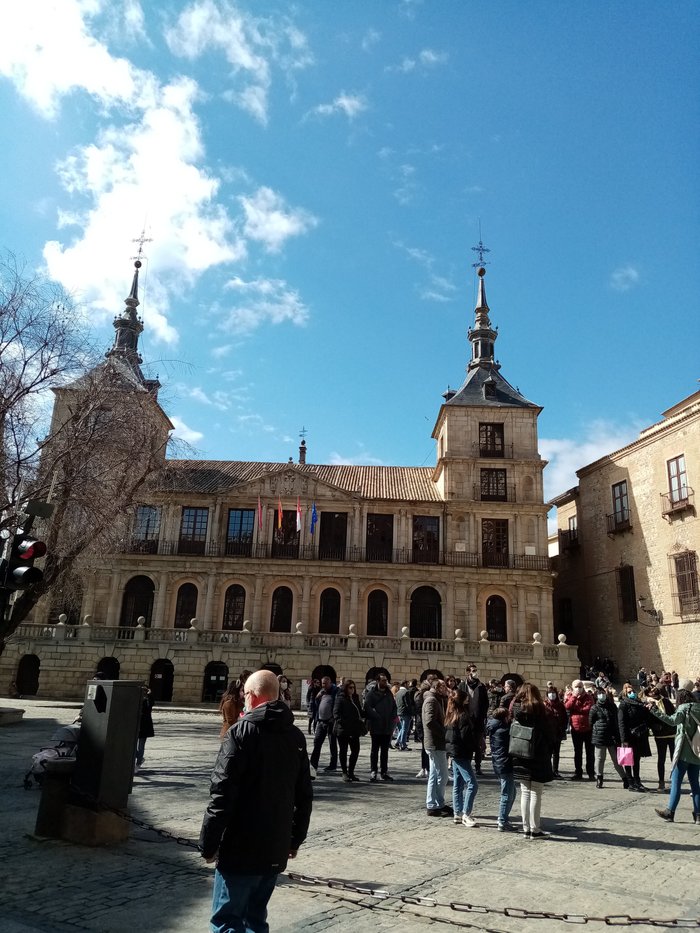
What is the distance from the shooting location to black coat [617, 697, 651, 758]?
1076cm

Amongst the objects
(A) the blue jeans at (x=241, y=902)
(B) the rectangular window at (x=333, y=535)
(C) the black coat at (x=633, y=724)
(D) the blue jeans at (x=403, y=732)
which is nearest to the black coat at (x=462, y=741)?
(C) the black coat at (x=633, y=724)

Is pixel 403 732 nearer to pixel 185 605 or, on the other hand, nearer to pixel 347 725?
pixel 347 725

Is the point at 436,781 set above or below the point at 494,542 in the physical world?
below

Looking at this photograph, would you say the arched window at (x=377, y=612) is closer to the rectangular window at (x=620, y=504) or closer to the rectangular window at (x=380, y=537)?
the rectangular window at (x=380, y=537)

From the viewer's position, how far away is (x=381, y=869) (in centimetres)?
592

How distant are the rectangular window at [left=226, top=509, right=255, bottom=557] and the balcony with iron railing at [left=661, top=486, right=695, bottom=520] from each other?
66.6ft

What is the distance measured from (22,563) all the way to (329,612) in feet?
93.1

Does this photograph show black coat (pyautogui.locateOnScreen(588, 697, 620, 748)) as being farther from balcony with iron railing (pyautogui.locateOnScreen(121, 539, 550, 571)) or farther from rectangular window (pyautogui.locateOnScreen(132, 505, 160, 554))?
rectangular window (pyautogui.locateOnScreen(132, 505, 160, 554))

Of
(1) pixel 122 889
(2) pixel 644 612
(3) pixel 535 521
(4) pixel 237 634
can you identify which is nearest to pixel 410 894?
(1) pixel 122 889

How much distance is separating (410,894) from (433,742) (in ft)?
11.2

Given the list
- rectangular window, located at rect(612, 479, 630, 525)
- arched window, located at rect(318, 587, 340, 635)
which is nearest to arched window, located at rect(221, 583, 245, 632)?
arched window, located at rect(318, 587, 340, 635)

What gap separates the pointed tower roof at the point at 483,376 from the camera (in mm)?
38438

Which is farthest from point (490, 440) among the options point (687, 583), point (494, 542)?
point (687, 583)

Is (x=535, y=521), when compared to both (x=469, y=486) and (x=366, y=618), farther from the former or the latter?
(x=366, y=618)
